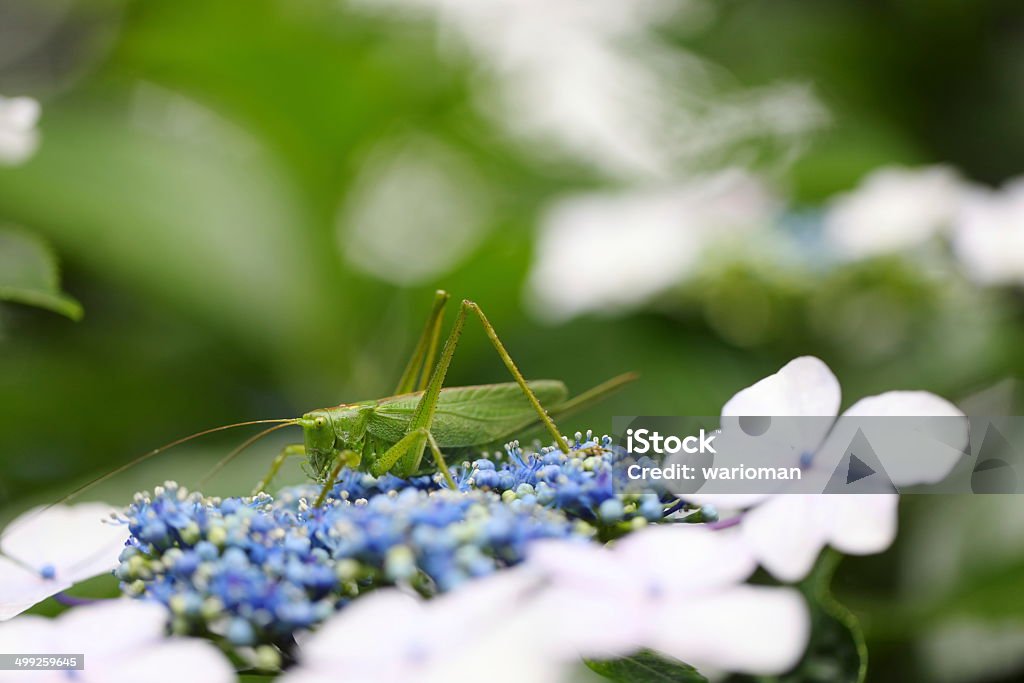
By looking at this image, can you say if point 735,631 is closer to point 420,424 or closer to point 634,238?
point 420,424

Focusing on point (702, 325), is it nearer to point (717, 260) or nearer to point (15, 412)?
point (717, 260)

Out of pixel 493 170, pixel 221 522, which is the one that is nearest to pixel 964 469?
pixel 221 522

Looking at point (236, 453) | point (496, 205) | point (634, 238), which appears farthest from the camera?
point (496, 205)

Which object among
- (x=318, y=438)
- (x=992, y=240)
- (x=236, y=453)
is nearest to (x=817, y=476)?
(x=318, y=438)

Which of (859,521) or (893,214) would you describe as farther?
(893,214)

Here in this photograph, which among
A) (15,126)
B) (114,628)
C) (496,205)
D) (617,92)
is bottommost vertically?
(114,628)

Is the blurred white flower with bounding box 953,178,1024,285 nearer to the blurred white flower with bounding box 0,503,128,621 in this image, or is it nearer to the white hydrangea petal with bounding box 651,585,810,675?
the white hydrangea petal with bounding box 651,585,810,675

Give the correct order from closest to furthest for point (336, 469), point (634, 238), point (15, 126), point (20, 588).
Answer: point (20, 588), point (336, 469), point (15, 126), point (634, 238)
